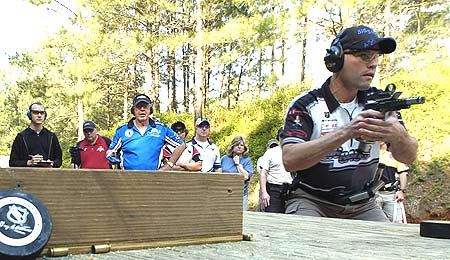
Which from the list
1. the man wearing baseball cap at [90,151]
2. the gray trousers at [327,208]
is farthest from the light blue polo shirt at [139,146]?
the gray trousers at [327,208]

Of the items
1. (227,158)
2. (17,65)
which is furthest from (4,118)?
(227,158)

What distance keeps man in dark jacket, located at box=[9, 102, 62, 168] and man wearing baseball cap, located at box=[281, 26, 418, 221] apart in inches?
171

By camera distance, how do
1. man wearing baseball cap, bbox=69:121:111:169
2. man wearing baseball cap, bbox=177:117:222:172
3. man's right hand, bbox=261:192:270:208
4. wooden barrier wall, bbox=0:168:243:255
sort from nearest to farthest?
wooden barrier wall, bbox=0:168:243:255
man wearing baseball cap, bbox=177:117:222:172
man's right hand, bbox=261:192:270:208
man wearing baseball cap, bbox=69:121:111:169

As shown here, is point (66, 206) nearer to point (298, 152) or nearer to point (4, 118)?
point (298, 152)

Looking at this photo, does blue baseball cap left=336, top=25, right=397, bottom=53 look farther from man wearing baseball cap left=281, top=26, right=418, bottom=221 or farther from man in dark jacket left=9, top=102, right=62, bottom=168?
man in dark jacket left=9, top=102, right=62, bottom=168

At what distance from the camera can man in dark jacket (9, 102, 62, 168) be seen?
652 cm

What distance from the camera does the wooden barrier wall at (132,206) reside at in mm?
1264

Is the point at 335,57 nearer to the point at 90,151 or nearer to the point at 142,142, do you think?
the point at 142,142

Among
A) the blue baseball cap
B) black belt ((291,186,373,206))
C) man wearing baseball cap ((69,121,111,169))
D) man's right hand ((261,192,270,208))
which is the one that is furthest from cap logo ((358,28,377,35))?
man wearing baseball cap ((69,121,111,169))

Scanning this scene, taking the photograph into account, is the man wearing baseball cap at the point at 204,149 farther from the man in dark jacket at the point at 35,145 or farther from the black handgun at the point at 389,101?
the black handgun at the point at 389,101

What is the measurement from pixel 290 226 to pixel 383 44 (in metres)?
1.02

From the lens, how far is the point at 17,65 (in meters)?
39.6

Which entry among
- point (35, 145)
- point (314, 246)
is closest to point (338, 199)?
point (314, 246)

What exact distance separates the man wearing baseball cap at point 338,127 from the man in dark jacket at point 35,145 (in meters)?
4.34
